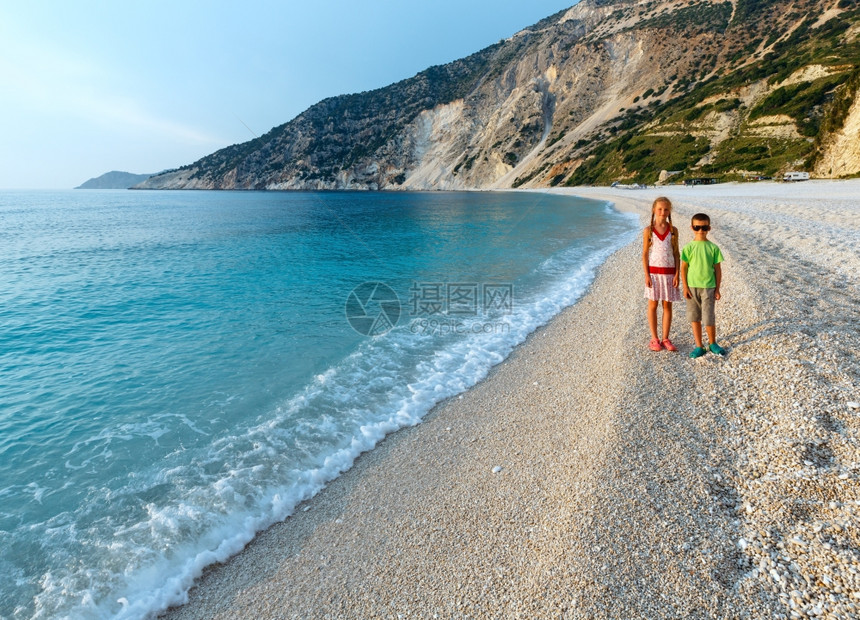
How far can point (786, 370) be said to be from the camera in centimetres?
534

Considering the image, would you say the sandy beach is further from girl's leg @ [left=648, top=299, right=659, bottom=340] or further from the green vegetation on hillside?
the green vegetation on hillside

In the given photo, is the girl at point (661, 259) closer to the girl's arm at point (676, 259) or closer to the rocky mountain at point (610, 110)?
the girl's arm at point (676, 259)

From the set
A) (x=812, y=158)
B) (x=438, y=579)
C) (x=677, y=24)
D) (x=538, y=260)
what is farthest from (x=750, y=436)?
(x=677, y=24)

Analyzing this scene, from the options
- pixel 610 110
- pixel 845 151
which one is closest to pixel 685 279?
pixel 845 151

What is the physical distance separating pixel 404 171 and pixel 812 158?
10615 cm

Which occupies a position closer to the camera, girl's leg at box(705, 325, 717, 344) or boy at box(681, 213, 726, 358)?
boy at box(681, 213, 726, 358)

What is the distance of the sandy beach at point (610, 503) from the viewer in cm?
297

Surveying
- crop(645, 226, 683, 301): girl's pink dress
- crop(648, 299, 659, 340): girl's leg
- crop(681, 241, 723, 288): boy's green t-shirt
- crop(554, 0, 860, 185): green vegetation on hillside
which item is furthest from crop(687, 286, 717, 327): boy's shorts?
crop(554, 0, 860, 185): green vegetation on hillside

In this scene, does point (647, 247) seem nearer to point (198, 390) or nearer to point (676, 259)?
point (676, 259)

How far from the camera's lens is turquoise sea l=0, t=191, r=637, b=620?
4254mm

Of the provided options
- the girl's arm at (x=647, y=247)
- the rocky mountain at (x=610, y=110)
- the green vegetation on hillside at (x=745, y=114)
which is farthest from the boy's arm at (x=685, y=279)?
the green vegetation on hillside at (x=745, y=114)

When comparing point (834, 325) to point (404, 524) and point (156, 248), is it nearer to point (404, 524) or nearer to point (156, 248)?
point (404, 524)

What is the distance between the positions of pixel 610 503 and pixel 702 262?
393 cm
